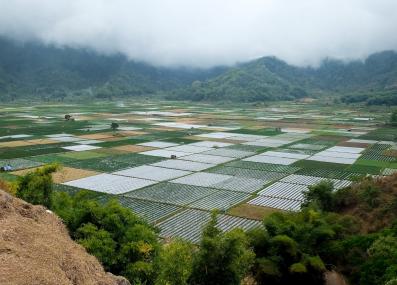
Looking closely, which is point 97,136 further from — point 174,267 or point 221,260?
point 174,267

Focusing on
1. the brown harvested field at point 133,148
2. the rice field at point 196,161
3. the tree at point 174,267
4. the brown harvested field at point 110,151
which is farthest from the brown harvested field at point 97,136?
the tree at point 174,267

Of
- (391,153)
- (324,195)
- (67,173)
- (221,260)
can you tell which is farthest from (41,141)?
(221,260)

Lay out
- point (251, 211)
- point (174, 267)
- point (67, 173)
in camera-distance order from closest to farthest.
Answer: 1. point (174, 267)
2. point (251, 211)
3. point (67, 173)

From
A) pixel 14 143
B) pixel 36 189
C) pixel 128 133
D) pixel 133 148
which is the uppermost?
pixel 36 189

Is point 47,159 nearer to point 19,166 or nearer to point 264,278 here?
point 19,166

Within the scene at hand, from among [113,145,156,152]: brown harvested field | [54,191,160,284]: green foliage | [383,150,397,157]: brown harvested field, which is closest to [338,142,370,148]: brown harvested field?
[383,150,397,157]: brown harvested field

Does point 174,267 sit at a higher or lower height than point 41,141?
higher

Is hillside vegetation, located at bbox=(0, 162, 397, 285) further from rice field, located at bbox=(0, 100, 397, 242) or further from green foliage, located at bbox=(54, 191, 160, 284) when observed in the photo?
rice field, located at bbox=(0, 100, 397, 242)
